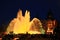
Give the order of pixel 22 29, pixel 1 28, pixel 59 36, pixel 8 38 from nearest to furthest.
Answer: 1. pixel 59 36
2. pixel 8 38
3. pixel 22 29
4. pixel 1 28

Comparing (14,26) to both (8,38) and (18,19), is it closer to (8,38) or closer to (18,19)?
(18,19)

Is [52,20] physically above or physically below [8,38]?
above

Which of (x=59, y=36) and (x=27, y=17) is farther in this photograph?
(x=27, y=17)

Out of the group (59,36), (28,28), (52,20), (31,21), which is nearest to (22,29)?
(28,28)

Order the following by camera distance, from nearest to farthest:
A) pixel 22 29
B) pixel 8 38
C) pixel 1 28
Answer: pixel 8 38, pixel 22 29, pixel 1 28

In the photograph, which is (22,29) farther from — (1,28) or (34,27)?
(1,28)

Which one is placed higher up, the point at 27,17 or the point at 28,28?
the point at 27,17

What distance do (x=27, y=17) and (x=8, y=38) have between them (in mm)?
16484

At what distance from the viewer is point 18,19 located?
113 feet

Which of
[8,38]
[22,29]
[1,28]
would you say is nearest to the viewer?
[8,38]

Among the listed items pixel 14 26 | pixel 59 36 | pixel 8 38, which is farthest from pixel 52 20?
pixel 59 36

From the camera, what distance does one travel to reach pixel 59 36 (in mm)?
5910

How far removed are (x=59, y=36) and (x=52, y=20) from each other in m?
26.7

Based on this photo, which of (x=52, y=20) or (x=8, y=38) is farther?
(x=52, y=20)
